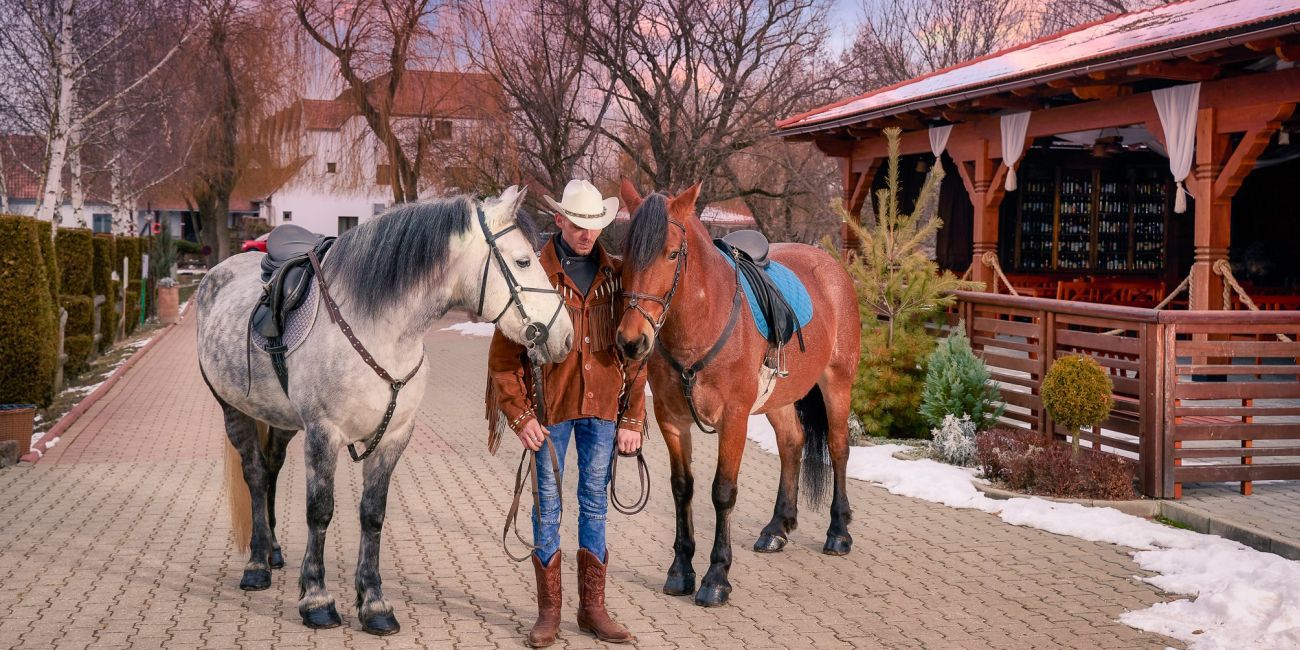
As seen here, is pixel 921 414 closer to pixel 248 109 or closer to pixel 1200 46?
pixel 1200 46

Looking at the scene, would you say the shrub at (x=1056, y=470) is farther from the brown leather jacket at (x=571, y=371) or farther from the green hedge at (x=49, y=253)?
the green hedge at (x=49, y=253)

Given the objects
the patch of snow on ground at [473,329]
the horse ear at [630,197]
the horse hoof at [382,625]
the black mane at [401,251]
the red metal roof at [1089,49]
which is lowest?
the horse hoof at [382,625]

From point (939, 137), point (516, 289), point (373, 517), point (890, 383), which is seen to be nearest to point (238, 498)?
point (373, 517)

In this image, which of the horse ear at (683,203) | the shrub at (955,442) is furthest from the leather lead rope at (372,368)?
the shrub at (955,442)

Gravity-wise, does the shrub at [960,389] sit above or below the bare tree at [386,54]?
below

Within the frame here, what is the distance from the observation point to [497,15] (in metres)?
23.1

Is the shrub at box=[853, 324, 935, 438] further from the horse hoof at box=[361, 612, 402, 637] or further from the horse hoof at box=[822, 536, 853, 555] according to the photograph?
the horse hoof at box=[361, 612, 402, 637]

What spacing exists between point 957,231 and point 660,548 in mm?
14184

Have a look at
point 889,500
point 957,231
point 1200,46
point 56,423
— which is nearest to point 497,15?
point 957,231

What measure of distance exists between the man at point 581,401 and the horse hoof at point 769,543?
1.91 m

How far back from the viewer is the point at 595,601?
4875mm

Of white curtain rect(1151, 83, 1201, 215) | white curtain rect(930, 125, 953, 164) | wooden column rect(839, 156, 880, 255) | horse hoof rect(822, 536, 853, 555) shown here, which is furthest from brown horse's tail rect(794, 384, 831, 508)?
wooden column rect(839, 156, 880, 255)

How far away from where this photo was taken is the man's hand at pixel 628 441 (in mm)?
4777

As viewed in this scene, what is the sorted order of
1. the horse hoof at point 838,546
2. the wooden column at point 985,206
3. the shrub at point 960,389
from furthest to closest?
the wooden column at point 985,206 < the shrub at point 960,389 < the horse hoof at point 838,546
